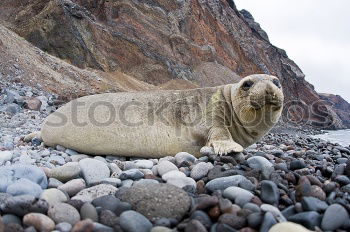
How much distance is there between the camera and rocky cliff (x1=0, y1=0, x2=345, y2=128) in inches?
899

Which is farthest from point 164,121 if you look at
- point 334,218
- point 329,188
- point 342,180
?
point 334,218

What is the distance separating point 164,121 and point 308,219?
2799 mm

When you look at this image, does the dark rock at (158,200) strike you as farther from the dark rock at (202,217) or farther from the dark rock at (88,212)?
the dark rock at (88,212)

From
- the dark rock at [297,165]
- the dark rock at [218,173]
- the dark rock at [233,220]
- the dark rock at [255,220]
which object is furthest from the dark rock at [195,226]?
the dark rock at [297,165]

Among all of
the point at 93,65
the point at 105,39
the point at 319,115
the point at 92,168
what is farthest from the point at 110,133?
the point at 319,115

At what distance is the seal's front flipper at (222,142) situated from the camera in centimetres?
400

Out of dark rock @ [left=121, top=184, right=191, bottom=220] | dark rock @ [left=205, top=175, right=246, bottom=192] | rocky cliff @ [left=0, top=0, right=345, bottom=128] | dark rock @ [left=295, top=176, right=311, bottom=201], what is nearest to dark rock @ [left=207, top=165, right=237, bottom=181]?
dark rock @ [left=205, top=175, right=246, bottom=192]

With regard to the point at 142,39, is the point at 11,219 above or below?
below

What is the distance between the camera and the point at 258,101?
4.42m

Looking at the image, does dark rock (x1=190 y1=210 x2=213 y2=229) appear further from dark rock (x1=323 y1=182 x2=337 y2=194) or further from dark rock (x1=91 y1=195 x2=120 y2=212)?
dark rock (x1=323 y1=182 x2=337 y2=194)

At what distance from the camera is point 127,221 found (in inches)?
84.1

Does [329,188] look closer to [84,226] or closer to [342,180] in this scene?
[342,180]

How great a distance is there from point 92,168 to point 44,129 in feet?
6.67

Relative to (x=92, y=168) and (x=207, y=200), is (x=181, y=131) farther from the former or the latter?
(x=207, y=200)
